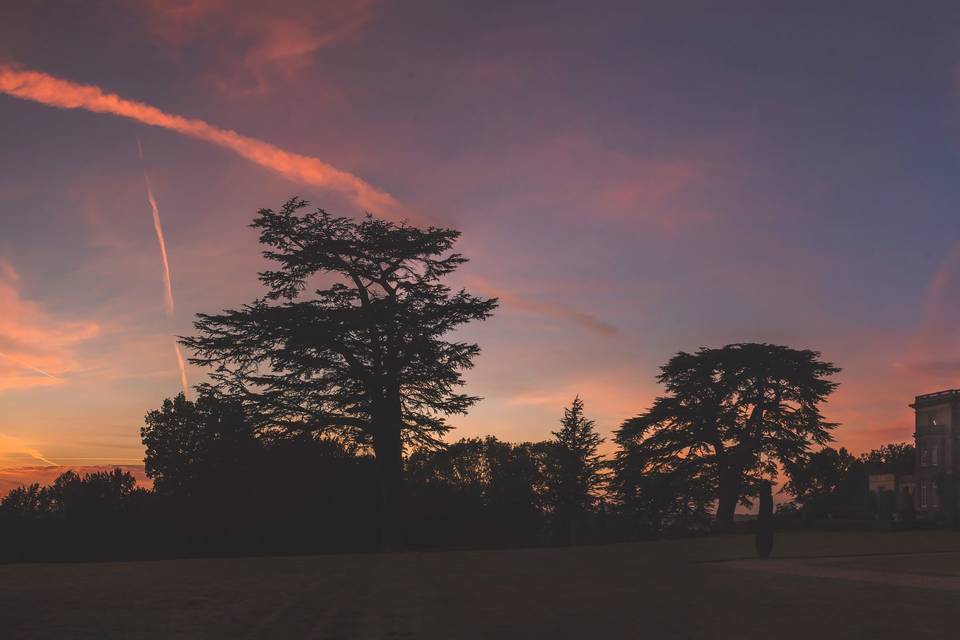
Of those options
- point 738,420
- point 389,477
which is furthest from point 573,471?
point 389,477

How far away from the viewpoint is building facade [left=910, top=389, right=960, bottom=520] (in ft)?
262

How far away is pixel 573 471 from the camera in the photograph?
8206 centimetres

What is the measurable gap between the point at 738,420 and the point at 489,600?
48670 mm

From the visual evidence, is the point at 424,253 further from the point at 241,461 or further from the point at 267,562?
the point at 267,562

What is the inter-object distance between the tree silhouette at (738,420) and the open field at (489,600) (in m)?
33.6

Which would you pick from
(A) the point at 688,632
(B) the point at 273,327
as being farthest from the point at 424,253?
(A) the point at 688,632

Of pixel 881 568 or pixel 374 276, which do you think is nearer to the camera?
pixel 881 568

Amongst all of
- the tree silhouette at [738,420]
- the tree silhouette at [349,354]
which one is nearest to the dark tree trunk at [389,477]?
the tree silhouette at [349,354]

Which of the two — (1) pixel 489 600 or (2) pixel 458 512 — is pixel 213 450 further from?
(1) pixel 489 600

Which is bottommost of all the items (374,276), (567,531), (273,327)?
(567,531)

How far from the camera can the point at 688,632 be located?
1219 cm

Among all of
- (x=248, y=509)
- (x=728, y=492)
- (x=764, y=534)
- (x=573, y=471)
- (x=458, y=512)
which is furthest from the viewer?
(x=573, y=471)

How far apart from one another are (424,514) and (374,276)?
44.1 ft

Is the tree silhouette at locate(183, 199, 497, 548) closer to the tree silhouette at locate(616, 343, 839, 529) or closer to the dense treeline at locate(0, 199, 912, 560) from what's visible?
the dense treeline at locate(0, 199, 912, 560)
